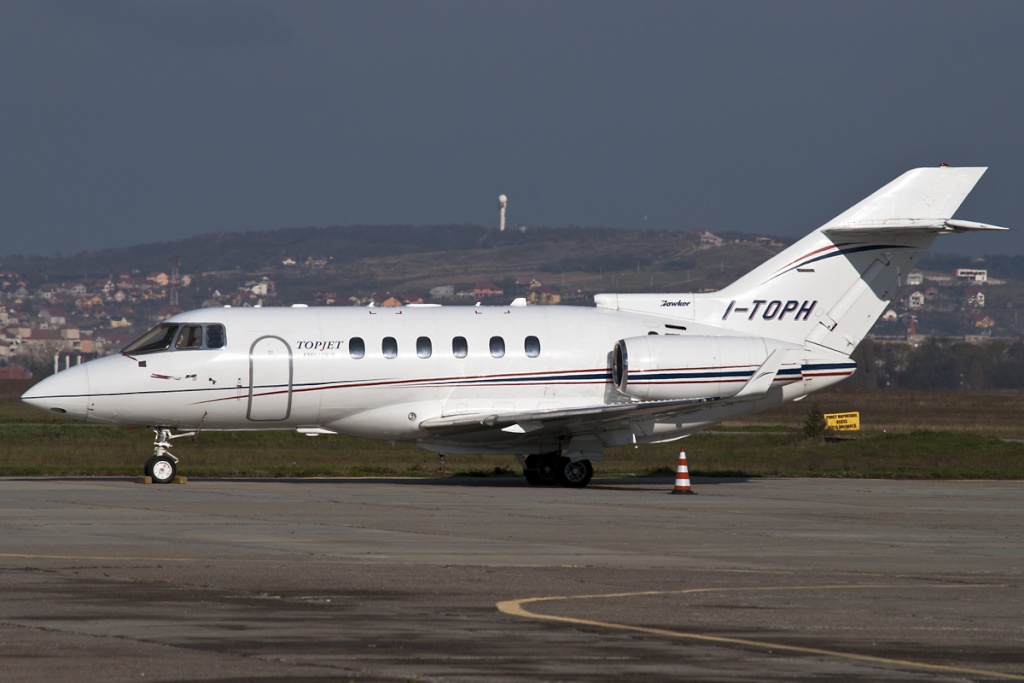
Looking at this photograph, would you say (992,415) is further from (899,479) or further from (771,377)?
(771,377)

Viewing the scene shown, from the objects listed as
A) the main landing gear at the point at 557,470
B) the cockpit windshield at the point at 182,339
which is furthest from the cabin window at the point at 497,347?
the cockpit windshield at the point at 182,339

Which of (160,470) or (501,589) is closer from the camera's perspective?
(501,589)

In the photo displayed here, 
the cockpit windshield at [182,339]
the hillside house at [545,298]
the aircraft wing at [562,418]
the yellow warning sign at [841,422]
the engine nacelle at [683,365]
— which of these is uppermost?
Answer: the hillside house at [545,298]

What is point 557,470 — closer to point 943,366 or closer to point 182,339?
point 182,339

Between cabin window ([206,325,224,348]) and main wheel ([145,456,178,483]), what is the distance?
233cm

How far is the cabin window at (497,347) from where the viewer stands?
2766cm

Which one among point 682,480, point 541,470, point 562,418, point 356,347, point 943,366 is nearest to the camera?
point 682,480

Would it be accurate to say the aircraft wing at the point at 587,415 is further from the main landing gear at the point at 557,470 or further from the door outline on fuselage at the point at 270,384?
the door outline on fuselage at the point at 270,384

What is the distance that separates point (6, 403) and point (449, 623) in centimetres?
7054

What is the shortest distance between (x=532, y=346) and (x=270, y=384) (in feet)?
16.8

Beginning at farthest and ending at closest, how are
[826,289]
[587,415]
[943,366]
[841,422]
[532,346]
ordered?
1. [943,366]
2. [841,422]
3. [826,289]
4. [532,346]
5. [587,415]

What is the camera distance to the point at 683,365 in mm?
27484

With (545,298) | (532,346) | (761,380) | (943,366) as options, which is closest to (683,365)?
(761,380)

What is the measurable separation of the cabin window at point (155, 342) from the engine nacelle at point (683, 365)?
28.3 ft
